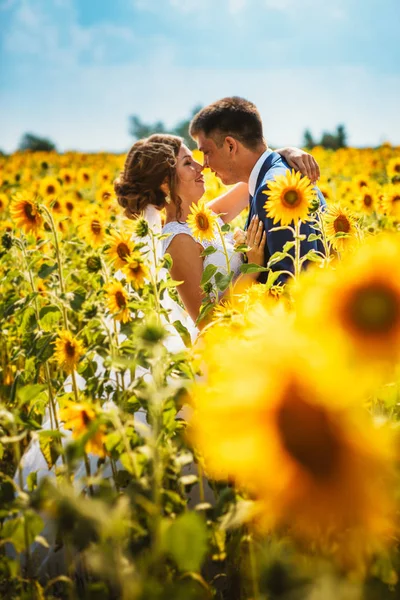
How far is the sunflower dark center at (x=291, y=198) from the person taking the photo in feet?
5.20

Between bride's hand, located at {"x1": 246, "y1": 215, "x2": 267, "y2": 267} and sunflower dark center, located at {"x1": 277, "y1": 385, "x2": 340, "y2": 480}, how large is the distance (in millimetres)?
1619

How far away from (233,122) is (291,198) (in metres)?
1.41

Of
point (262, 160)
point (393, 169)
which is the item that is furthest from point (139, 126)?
point (262, 160)

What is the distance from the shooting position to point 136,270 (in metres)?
1.62

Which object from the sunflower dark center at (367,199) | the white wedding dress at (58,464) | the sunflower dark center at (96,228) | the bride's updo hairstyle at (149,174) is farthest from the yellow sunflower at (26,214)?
the sunflower dark center at (367,199)

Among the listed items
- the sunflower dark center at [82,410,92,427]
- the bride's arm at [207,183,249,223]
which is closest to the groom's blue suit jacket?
the bride's arm at [207,183,249,223]

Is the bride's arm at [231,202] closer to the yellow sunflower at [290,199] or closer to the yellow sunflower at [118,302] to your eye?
the yellow sunflower at [290,199]

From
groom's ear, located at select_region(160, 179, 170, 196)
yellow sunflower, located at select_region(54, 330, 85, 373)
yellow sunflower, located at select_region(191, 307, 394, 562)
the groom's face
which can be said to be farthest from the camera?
groom's ear, located at select_region(160, 179, 170, 196)

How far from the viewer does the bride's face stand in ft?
9.75

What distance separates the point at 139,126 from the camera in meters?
24.3

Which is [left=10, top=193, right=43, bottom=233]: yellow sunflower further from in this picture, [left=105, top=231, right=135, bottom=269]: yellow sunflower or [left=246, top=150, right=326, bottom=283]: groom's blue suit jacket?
[left=246, top=150, right=326, bottom=283]: groom's blue suit jacket

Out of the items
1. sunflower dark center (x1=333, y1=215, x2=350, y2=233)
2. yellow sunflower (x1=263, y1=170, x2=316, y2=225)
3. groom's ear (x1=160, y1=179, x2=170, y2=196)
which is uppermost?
groom's ear (x1=160, y1=179, x2=170, y2=196)

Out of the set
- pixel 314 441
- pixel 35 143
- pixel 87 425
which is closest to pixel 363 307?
pixel 314 441

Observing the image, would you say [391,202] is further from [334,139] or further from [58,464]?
[334,139]
